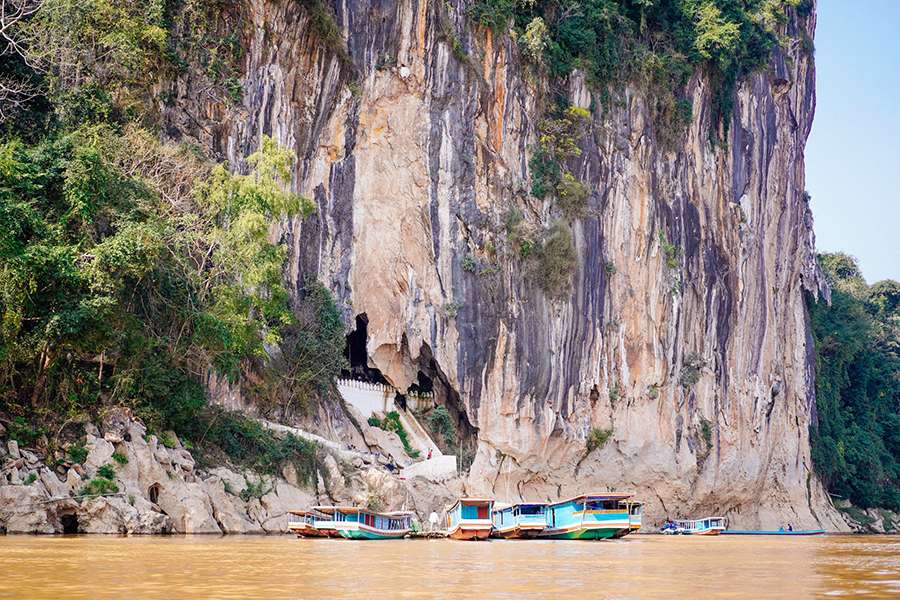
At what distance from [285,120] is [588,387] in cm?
1340

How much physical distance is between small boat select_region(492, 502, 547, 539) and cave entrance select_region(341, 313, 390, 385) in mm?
10049

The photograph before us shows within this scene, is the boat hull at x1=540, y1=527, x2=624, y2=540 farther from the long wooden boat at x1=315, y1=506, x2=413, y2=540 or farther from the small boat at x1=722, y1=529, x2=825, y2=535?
the small boat at x1=722, y1=529, x2=825, y2=535

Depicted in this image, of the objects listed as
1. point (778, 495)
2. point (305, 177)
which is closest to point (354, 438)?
point (305, 177)

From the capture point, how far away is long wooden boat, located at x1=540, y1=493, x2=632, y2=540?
26.3 metres

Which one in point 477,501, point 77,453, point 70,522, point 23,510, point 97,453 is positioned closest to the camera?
point 23,510

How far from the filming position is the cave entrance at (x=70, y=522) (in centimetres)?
2070

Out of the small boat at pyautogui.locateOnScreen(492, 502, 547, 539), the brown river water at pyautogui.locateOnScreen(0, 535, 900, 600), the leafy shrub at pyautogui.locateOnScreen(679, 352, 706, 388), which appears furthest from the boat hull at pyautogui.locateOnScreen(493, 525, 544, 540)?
the leafy shrub at pyautogui.locateOnScreen(679, 352, 706, 388)

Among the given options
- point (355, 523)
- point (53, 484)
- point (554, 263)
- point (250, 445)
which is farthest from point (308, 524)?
point (554, 263)

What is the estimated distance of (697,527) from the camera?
3747cm

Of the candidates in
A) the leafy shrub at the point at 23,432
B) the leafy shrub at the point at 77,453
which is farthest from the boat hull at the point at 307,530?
the leafy shrub at the point at 23,432

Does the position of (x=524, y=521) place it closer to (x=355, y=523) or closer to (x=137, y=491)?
(x=355, y=523)

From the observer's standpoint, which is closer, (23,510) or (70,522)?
(23,510)

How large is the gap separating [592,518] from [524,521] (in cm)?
186

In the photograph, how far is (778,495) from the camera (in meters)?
46.3
